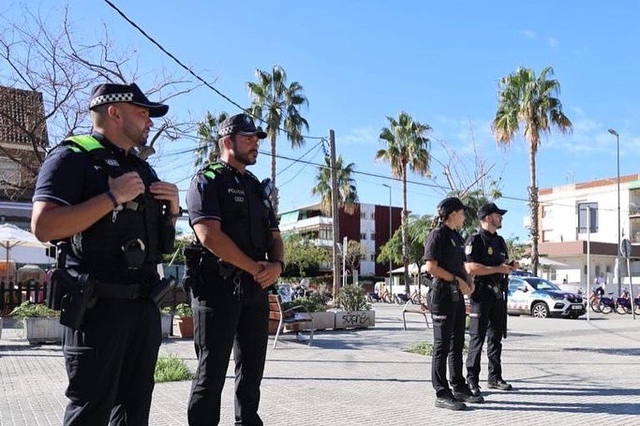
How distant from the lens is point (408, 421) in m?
5.59

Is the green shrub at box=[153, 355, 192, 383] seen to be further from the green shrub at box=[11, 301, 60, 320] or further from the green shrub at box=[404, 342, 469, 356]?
the green shrub at box=[11, 301, 60, 320]

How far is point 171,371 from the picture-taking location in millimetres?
7672

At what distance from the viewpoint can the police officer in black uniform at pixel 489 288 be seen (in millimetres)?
7078

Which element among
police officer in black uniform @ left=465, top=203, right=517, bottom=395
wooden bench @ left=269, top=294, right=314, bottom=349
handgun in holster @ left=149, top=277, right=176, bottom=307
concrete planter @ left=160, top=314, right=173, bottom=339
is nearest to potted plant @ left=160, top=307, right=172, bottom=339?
concrete planter @ left=160, top=314, right=173, bottom=339

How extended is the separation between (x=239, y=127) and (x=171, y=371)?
4.28m

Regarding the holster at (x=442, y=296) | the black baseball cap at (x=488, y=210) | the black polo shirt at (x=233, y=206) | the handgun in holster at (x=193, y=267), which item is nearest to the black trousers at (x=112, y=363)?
the handgun in holster at (x=193, y=267)

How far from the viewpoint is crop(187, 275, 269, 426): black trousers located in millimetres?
4016

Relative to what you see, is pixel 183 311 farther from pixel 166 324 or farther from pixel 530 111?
pixel 530 111

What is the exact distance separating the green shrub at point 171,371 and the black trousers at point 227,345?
3.52 metres

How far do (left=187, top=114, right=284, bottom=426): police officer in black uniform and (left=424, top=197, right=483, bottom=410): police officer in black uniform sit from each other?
8.00ft

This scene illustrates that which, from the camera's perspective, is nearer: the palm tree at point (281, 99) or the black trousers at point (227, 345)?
the black trousers at point (227, 345)

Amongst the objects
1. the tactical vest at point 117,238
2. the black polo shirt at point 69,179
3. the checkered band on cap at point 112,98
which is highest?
the checkered band on cap at point 112,98

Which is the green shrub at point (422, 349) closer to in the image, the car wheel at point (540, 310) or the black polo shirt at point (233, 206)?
the black polo shirt at point (233, 206)

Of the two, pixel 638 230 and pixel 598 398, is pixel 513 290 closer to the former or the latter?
pixel 598 398
